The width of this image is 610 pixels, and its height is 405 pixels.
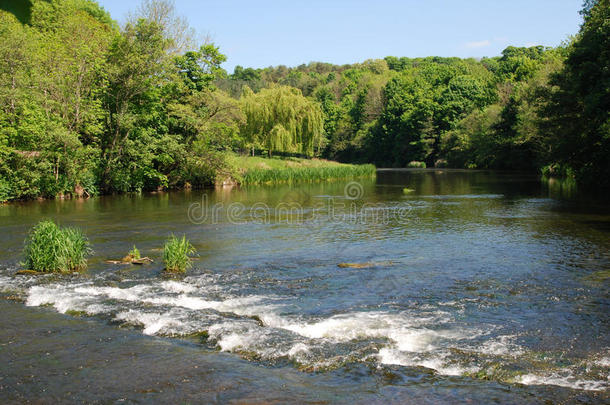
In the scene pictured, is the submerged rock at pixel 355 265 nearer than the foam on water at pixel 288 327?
No

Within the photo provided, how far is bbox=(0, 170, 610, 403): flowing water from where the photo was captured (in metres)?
8.25

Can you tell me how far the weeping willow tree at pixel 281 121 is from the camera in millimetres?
65562

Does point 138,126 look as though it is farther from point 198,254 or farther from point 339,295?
point 339,295

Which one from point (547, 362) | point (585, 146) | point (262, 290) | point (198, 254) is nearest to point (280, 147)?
point (585, 146)

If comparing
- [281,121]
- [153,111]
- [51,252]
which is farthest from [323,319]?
[281,121]

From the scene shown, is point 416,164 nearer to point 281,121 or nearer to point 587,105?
point 281,121

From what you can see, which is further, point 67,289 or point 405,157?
point 405,157

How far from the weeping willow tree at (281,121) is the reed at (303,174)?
4.47 metres

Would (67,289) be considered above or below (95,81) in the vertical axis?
below

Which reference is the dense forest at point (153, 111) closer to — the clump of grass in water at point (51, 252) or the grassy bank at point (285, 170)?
the grassy bank at point (285, 170)

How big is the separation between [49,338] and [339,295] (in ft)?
22.8

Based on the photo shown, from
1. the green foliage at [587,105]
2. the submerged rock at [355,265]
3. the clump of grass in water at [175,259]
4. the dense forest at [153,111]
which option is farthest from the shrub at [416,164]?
the clump of grass in water at [175,259]

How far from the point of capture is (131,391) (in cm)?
802

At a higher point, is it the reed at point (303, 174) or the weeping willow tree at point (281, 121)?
the weeping willow tree at point (281, 121)
